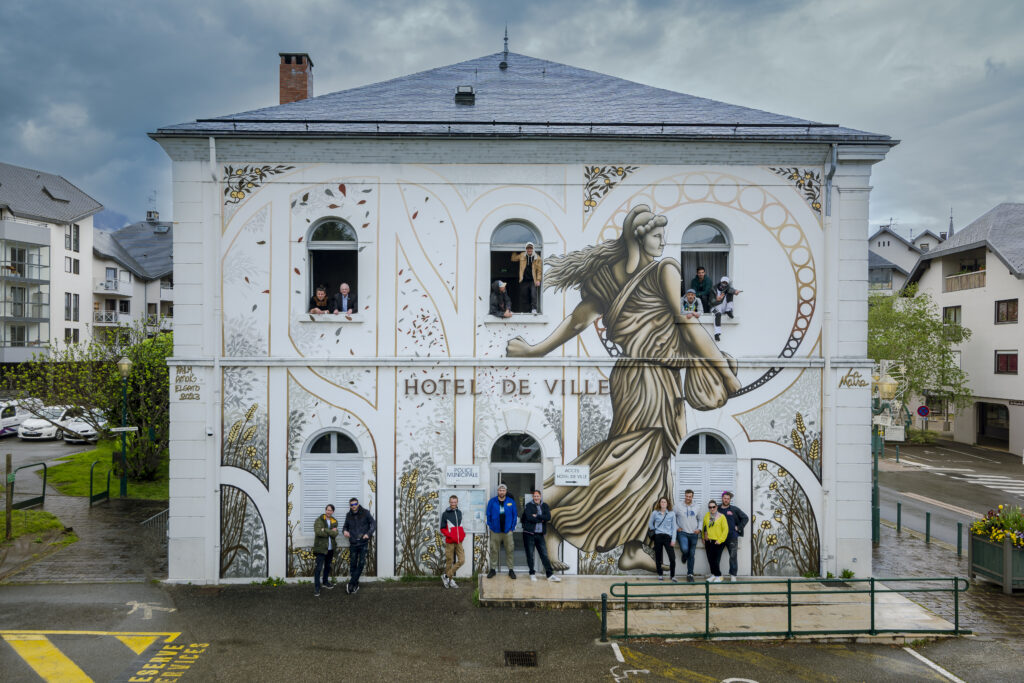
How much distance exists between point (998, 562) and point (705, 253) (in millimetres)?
8332

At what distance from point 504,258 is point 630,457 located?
469 cm

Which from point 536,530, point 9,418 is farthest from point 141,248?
point 536,530

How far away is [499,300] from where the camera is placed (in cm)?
1245

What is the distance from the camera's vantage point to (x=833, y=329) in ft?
41.2

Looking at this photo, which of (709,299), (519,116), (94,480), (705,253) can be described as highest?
(519,116)

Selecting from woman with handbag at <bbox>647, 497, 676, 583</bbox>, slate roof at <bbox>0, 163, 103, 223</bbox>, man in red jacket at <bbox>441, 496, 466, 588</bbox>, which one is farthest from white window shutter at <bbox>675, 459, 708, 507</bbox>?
slate roof at <bbox>0, 163, 103, 223</bbox>

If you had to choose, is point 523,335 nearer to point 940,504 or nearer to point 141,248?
point 940,504

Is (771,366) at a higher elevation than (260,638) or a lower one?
higher

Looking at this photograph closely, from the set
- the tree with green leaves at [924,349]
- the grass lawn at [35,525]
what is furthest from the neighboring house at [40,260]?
the tree with green leaves at [924,349]

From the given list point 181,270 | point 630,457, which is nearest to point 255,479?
point 181,270

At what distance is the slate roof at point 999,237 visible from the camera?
32.1m

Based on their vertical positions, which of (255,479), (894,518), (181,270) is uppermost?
(181,270)

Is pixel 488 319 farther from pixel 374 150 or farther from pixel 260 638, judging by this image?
pixel 260 638

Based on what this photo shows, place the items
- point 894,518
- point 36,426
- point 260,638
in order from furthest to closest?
1. point 36,426
2. point 894,518
3. point 260,638
